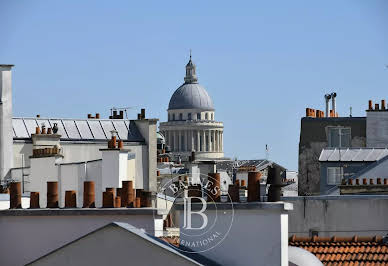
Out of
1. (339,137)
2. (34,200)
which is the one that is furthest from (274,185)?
(339,137)

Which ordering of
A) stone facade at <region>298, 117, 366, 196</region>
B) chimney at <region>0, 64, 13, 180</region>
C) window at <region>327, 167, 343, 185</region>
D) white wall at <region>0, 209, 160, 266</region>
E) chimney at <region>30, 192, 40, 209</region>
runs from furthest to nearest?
stone facade at <region>298, 117, 366, 196</region> < window at <region>327, 167, 343, 185</region> < chimney at <region>0, 64, 13, 180</region> < chimney at <region>30, 192, 40, 209</region> < white wall at <region>0, 209, 160, 266</region>

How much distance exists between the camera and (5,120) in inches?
1927

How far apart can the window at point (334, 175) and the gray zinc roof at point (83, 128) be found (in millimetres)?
14579

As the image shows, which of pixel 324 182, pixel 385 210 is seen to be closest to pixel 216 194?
pixel 385 210

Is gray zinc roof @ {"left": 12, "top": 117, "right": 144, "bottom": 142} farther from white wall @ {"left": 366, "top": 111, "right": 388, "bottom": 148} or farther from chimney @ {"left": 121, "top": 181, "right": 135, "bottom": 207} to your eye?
chimney @ {"left": 121, "top": 181, "right": 135, "bottom": 207}

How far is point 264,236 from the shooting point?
18.4m

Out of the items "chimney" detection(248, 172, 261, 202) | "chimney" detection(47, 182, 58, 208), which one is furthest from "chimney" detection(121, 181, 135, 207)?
"chimney" detection(248, 172, 261, 202)

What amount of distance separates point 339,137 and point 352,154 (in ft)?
22.1

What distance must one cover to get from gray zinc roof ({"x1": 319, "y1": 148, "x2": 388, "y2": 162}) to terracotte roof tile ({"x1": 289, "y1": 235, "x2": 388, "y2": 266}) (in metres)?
25.0

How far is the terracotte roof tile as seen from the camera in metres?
22.5

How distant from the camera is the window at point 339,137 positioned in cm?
5566

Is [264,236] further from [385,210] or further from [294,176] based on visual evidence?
[294,176]

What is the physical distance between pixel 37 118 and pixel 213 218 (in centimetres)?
4635

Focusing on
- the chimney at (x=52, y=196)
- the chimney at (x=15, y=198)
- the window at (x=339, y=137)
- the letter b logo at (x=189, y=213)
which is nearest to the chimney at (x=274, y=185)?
the letter b logo at (x=189, y=213)
